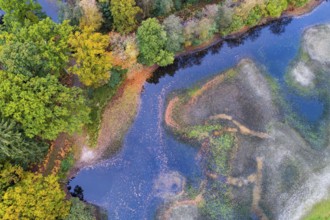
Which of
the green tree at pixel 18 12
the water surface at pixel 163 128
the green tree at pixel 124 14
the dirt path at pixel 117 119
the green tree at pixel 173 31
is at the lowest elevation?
the water surface at pixel 163 128

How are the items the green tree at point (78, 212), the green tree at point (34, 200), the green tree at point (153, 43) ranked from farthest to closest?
the green tree at point (153, 43) → the green tree at point (78, 212) → the green tree at point (34, 200)

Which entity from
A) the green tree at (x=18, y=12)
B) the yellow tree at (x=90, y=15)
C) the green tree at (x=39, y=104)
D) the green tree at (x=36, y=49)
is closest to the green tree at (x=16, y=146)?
the green tree at (x=39, y=104)

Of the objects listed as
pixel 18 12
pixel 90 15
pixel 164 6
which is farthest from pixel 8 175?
pixel 164 6

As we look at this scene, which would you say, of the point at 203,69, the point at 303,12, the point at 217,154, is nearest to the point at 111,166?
the point at 217,154

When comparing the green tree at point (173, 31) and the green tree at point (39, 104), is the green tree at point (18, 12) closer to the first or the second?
the green tree at point (39, 104)

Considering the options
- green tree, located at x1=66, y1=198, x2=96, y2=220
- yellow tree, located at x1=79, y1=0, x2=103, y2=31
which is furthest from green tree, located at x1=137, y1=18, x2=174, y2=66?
green tree, located at x1=66, y1=198, x2=96, y2=220

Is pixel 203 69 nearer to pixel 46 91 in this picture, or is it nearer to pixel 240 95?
pixel 240 95

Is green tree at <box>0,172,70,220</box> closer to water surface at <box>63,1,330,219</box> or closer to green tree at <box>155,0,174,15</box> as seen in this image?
water surface at <box>63,1,330,219</box>

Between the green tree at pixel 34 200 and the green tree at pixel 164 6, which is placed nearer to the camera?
the green tree at pixel 34 200

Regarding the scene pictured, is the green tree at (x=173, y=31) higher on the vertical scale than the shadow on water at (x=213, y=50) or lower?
higher
